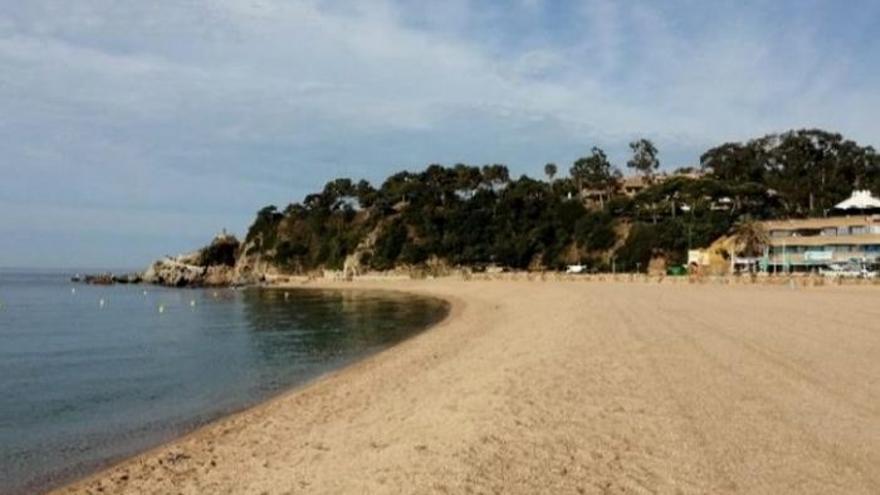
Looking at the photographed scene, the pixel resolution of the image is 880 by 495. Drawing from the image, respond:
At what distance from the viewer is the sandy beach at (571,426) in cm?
862

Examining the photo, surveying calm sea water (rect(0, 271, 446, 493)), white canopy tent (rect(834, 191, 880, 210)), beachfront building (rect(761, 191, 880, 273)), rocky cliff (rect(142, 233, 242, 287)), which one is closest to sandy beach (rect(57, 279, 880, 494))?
calm sea water (rect(0, 271, 446, 493))

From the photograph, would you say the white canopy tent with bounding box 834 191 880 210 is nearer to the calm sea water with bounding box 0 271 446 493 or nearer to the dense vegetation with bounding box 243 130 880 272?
the dense vegetation with bounding box 243 130 880 272

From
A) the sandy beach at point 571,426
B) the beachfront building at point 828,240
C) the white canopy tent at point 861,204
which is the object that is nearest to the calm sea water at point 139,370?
the sandy beach at point 571,426

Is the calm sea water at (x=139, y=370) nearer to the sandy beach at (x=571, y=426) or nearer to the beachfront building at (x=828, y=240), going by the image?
the sandy beach at (x=571, y=426)

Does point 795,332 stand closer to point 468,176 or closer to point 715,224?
point 715,224

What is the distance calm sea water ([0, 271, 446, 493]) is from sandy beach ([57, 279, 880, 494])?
54.9 inches

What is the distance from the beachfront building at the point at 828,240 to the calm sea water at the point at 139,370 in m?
50.7

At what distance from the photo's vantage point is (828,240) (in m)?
79.6

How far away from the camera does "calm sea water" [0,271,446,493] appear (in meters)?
14.0

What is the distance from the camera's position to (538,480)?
8391mm

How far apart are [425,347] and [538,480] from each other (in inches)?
720

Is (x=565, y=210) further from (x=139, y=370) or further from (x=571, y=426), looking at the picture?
(x=571, y=426)

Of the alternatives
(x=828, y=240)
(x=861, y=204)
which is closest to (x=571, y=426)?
(x=828, y=240)

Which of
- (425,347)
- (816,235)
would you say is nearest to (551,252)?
(816,235)
